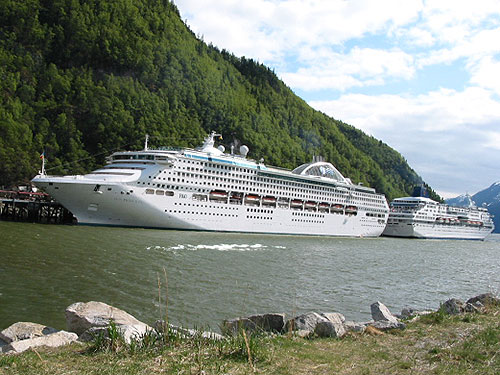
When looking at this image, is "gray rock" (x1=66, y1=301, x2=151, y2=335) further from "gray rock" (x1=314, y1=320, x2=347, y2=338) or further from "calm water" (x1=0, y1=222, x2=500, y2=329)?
"gray rock" (x1=314, y1=320, x2=347, y2=338)

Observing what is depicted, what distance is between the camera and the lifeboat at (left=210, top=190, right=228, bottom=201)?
44656 millimetres

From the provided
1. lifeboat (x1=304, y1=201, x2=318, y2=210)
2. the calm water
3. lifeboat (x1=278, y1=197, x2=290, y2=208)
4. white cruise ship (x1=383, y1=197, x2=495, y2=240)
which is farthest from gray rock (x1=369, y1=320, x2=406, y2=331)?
white cruise ship (x1=383, y1=197, x2=495, y2=240)

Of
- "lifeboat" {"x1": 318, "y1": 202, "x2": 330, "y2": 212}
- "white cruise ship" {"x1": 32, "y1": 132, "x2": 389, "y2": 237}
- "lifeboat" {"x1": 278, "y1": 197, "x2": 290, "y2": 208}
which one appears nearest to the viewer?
"white cruise ship" {"x1": 32, "y1": 132, "x2": 389, "y2": 237}

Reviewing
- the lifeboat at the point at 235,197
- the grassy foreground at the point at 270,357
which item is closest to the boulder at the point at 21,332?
the grassy foreground at the point at 270,357

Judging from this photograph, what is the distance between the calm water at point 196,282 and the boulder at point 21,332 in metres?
2.32

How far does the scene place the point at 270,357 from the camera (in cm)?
483

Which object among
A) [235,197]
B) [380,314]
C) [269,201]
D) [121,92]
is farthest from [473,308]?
[121,92]

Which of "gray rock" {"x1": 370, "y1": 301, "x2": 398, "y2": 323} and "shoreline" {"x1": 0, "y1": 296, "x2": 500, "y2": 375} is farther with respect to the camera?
"gray rock" {"x1": 370, "y1": 301, "x2": 398, "y2": 323}

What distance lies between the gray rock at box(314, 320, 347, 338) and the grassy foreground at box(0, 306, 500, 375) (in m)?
0.23

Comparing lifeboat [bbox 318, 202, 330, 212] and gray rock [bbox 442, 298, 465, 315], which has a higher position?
lifeboat [bbox 318, 202, 330, 212]

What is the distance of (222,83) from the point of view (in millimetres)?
108125

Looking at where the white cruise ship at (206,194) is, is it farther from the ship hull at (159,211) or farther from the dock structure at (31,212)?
the dock structure at (31,212)

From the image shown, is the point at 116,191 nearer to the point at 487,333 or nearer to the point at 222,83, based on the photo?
the point at 487,333

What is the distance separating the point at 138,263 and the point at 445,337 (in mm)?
14261
